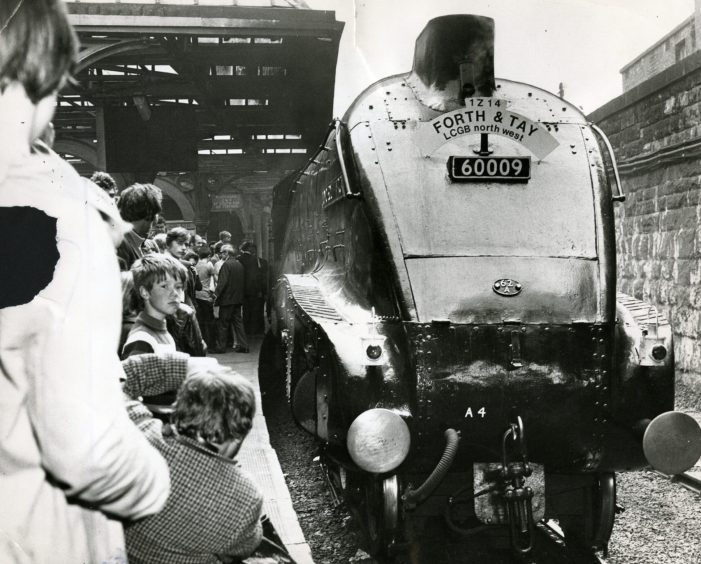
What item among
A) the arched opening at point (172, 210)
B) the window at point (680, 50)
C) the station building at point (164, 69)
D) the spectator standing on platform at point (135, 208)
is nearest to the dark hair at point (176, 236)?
the station building at point (164, 69)

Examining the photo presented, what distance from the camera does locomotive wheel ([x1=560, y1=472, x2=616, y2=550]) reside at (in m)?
3.87

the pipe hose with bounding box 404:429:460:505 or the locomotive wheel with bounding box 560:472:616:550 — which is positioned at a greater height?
the pipe hose with bounding box 404:429:460:505

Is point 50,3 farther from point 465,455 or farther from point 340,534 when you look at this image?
point 340,534

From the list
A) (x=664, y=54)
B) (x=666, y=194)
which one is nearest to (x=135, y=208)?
(x=666, y=194)

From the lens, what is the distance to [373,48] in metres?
2.96

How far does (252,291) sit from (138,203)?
195 inches

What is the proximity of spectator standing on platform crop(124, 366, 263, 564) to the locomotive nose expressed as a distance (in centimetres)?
230

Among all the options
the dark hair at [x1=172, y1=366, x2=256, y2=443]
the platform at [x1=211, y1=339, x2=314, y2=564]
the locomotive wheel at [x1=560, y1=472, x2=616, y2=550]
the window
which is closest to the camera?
the dark hair at [x1=172, y1=366, x2=256, y2=443]

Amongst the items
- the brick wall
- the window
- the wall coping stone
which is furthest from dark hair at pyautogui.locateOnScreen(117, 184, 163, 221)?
the window

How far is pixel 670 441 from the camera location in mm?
3465

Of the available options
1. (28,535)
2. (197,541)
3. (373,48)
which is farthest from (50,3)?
(373,48)

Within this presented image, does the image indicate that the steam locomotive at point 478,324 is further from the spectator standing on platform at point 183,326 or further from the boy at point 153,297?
the boy at point 153,297

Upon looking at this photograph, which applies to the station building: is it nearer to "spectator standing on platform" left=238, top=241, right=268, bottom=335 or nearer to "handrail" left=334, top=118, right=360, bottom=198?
"handrail" left=334, top=118, right=360, bottom=198

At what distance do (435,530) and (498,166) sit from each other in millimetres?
2244
